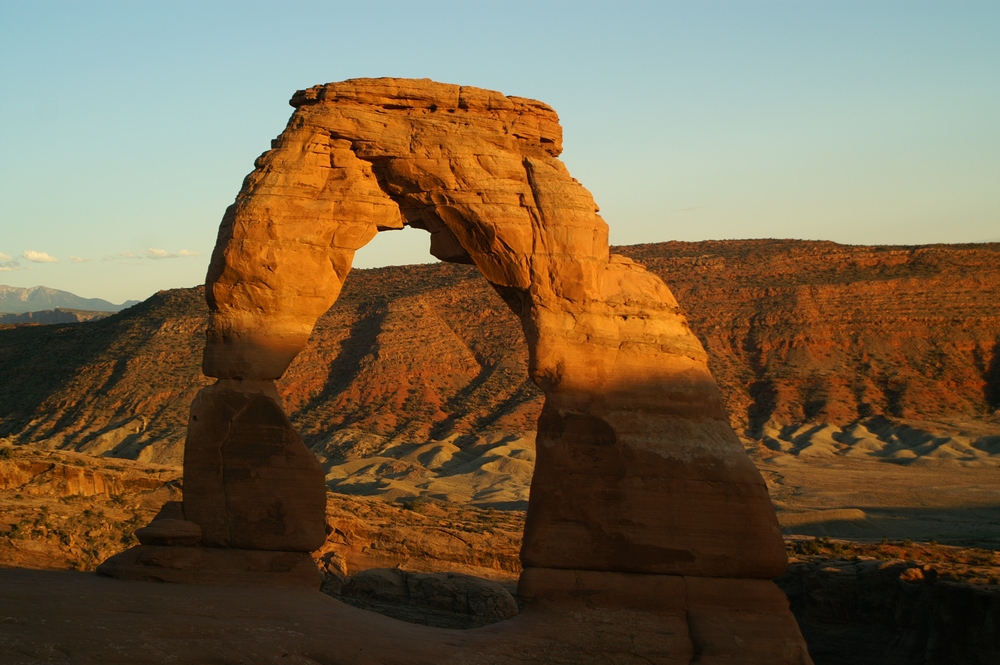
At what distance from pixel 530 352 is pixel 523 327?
1.24 feet

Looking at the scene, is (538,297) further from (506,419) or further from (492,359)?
(492,359)

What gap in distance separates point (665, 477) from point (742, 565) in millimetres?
1413

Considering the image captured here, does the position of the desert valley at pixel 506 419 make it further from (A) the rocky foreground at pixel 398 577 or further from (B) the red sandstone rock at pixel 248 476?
(B) the red sandstone rock at pixel 248 476

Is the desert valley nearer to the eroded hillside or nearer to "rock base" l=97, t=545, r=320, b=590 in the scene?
the eroded hillside

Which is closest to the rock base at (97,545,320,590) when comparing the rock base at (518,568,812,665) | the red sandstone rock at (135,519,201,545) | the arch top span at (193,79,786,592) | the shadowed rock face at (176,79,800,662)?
the red sandstone rock at (135,519,201,545)

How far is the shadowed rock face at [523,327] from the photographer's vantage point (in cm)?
1277

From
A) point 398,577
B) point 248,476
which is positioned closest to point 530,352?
point 248,476

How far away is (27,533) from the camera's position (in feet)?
59.6

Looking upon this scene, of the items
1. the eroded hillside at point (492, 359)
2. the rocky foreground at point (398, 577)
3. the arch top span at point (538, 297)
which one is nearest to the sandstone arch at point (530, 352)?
the arch top span at point (538, 297)

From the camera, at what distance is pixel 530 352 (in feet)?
45.2

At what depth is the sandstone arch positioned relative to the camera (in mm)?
12688

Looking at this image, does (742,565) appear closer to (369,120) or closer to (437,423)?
(369,120)

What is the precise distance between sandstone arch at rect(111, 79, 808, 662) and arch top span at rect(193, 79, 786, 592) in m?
0.02

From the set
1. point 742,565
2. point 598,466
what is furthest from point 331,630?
point 742,565
